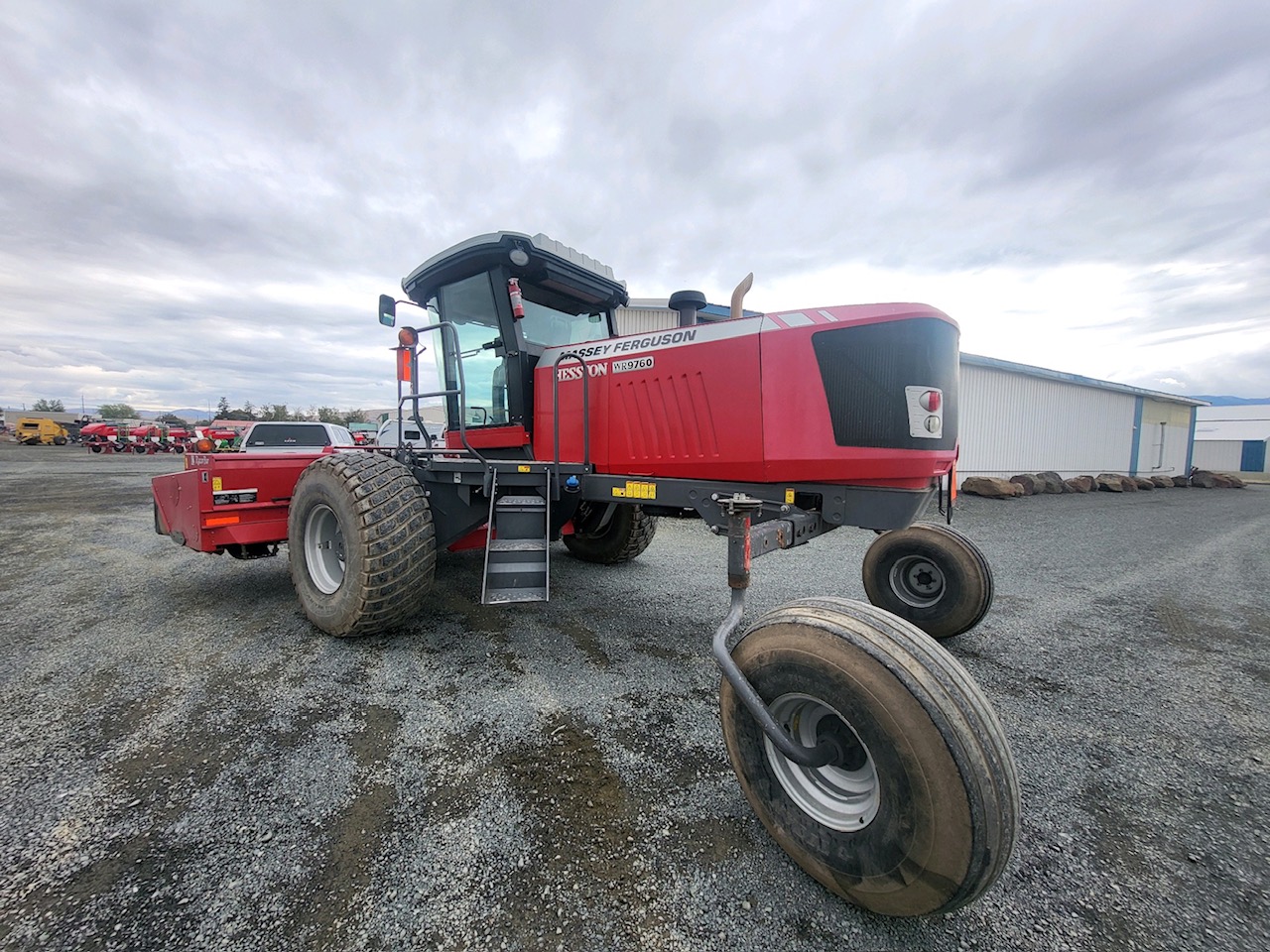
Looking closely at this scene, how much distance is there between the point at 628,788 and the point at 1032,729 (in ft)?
6.92

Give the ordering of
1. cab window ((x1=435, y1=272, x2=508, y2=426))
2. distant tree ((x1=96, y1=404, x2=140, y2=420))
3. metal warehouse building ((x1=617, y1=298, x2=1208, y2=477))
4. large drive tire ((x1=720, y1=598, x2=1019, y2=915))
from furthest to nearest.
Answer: distant tree ((x1=96, y1=404, x2=140, y2=420))
metal warehouse building ((x1=617, y1=298, x2=1208, y2=477))
cab window ((x1=435, y1=272, x2=508, y2=426))
large drive tire ((x1=720, y1=598, x2=1019, y2=915))

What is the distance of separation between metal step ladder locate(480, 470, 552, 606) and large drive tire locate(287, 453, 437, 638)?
1.54 feet

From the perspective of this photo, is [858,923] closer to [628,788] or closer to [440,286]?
[628,788]

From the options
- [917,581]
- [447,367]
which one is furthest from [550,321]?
[917,581]

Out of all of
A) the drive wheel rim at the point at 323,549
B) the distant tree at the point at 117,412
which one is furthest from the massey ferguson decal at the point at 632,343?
the distant tree at the point at 117,412

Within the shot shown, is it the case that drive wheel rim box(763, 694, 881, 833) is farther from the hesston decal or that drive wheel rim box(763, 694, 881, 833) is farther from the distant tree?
the distant tree

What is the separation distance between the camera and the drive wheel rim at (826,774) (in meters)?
1.65

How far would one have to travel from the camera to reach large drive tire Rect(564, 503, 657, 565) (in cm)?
547

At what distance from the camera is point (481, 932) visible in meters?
1.53

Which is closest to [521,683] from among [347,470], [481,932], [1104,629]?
[481,932]

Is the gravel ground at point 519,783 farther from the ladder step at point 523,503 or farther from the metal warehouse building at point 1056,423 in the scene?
the metal warehouse building at point 1056,423

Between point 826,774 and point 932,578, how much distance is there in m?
2.63

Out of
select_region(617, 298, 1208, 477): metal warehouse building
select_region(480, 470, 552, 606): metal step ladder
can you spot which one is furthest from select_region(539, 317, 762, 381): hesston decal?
select_region(617, 298, 1208, 477): metal warehouse building

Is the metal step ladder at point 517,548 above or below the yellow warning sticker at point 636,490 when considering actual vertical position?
below
